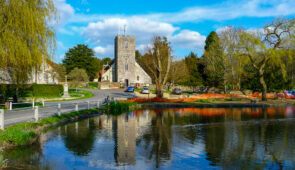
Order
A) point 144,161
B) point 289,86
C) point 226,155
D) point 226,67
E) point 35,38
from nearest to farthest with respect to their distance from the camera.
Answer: point 144,161
point 226,155
point 35,38
point 289,86
point 226,67

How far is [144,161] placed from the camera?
357 inches

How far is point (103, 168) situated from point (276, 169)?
5477 mm

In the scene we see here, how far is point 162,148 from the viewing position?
10.8m

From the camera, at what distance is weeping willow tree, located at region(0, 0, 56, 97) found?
13.3 m

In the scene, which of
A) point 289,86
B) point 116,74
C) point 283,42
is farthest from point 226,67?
point 116,74

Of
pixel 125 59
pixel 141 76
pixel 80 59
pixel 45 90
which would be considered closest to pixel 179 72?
pixel 141 76

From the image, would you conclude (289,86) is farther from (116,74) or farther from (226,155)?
(116,74)

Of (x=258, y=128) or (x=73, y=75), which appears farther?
(x=73, y=75)

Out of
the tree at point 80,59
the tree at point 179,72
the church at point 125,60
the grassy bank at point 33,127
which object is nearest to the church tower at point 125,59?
the church at point 125,60

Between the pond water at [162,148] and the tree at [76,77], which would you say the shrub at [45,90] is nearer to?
the tree at [76,77]

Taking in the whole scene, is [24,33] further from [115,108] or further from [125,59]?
[125,59]

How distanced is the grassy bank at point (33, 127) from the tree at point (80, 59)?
69265 mm

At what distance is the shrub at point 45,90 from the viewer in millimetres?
39375

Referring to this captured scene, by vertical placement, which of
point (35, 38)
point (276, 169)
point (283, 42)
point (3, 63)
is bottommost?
point (276, 169)
